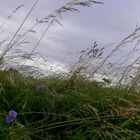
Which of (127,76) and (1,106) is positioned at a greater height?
(127,76)

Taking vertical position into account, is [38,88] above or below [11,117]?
above

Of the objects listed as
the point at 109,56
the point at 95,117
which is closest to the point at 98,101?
the point at 95,117

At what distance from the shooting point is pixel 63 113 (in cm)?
338

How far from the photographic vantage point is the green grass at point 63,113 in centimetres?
319

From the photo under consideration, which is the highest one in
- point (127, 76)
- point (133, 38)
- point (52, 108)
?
point (133, 38)

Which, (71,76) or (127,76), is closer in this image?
(71,76)

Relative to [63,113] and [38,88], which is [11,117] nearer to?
[63,113]

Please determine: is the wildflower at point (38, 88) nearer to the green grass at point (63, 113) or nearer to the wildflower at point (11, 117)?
the green grass at point (63, 113)

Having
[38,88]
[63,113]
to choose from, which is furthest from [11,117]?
[38,88]

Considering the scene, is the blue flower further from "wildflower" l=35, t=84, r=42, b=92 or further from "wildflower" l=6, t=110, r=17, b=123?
"wildflower" l=6, t=110, r=17, b=123

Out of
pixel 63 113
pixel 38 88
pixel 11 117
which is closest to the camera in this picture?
pixel 11 117

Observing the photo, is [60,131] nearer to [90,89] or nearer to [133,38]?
[90,89]

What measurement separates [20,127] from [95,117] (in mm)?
590

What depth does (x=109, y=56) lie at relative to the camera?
15.2ft
